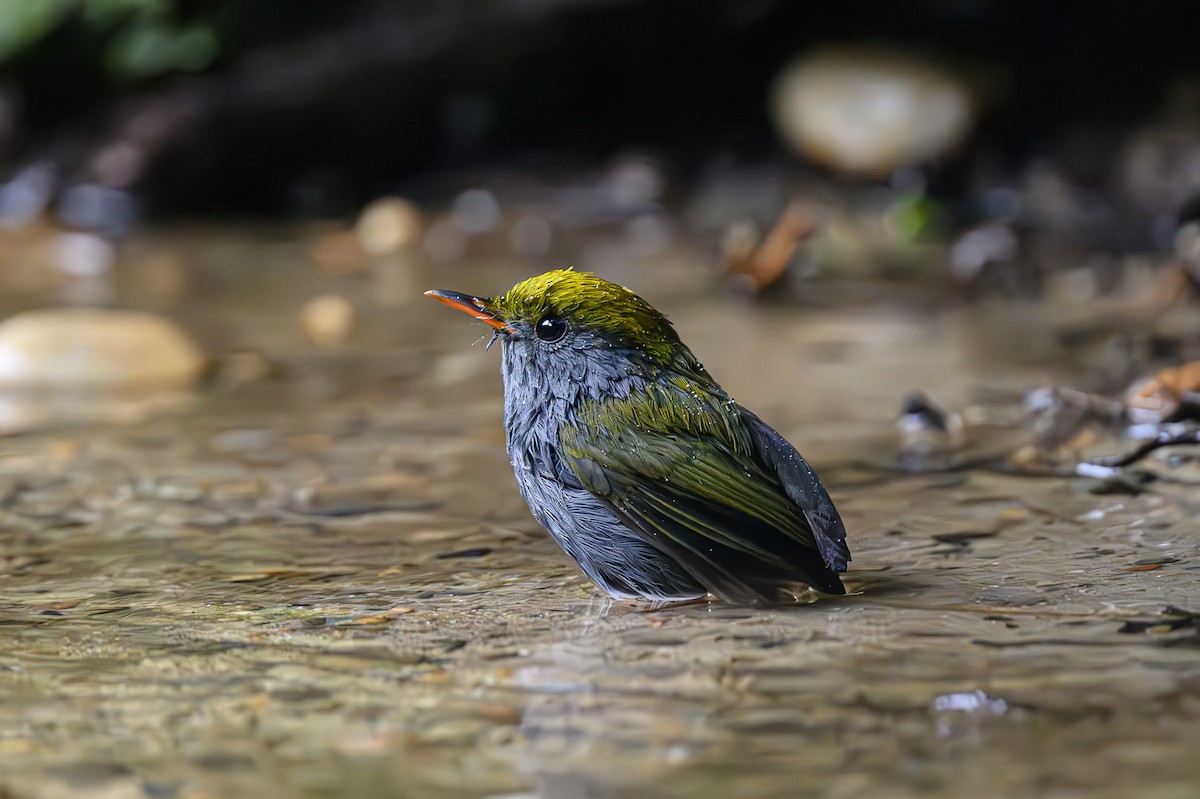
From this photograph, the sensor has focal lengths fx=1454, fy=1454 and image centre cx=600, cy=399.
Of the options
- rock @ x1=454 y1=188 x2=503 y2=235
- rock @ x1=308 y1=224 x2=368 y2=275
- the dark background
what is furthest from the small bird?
the dark background

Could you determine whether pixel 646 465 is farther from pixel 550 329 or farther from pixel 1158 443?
pixel 1158 443

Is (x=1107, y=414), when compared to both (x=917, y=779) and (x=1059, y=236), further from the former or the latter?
(x=1059, y=236)

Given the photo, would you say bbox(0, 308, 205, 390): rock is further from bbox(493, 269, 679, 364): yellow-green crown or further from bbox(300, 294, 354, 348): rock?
bbox(493, 269, 679, 364): yellow-green crown

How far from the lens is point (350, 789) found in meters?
2.16

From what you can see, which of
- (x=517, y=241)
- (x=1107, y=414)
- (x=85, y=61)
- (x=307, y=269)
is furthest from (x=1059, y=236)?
(x=85, y=61)

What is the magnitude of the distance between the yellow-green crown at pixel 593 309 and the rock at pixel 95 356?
9.01 feet

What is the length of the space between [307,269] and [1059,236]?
4036 mm

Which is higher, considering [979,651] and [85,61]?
[85,61]

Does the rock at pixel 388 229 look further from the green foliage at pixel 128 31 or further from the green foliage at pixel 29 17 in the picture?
the green foliage at pixel 29 17

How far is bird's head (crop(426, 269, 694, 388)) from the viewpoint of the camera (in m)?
3.02

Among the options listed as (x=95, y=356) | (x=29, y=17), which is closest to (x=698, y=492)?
(x=95, y=356)

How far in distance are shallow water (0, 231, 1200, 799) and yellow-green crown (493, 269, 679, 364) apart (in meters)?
0.57

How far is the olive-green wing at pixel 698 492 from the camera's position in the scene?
2.88m

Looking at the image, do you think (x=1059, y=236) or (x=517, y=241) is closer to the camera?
(x=1059, y=236)
